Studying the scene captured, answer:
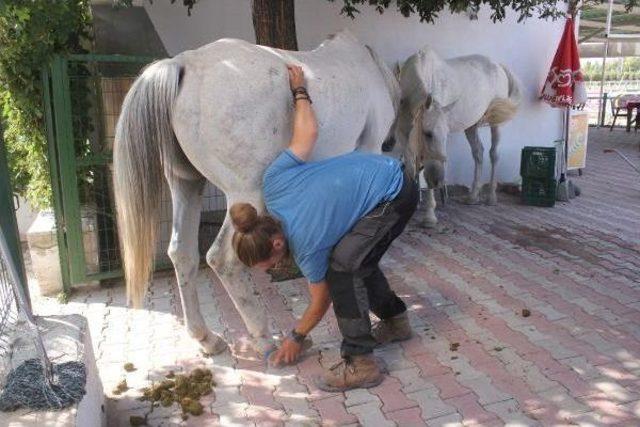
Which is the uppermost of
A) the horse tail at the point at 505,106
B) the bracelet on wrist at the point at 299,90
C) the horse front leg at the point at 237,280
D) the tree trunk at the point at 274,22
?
A: the tree trunk at the point at 274,22

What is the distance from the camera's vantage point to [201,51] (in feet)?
9.53

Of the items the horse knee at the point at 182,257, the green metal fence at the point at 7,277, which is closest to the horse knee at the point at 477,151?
the horse knee at the point at 182,257

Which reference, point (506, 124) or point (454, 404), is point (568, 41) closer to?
point (506, 124)

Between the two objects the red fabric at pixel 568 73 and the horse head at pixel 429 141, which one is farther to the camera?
the red fabric at pixel 568 73

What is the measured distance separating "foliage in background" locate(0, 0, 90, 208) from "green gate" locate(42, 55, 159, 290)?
10 cm

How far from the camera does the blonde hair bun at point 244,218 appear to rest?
101 inches

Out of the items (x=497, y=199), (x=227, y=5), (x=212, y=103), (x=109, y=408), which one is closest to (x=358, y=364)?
(x=109, y=408)

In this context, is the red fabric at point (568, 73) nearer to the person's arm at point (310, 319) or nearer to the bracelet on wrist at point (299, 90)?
the bracelet on wrist at point (299, 90)

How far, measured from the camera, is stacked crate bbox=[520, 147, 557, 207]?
6598mm

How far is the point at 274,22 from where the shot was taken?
169 inches

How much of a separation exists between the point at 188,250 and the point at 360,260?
1059 millimetres

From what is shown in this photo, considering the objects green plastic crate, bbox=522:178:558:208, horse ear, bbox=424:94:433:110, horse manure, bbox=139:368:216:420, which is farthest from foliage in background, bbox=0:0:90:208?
green plastic crate, bbox=522:178:558:208

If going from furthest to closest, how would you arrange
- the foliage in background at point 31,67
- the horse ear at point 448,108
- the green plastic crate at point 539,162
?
1. the green plastic crate at point 539,162
2. the horse ear at point 448,108
3. the foliage in background at point 31,67

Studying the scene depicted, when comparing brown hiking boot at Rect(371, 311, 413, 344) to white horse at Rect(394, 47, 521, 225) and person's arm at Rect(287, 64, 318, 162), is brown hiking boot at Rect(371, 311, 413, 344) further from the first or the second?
white horse at Rect(394, 47, 521, 225)
